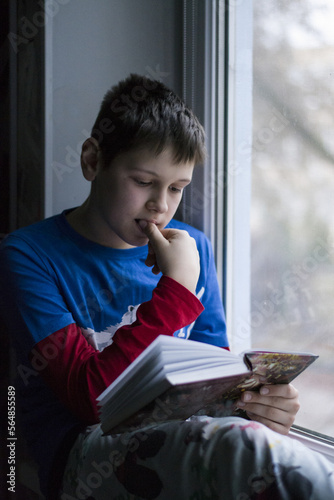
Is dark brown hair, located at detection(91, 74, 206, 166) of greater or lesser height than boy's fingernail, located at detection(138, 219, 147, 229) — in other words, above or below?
above

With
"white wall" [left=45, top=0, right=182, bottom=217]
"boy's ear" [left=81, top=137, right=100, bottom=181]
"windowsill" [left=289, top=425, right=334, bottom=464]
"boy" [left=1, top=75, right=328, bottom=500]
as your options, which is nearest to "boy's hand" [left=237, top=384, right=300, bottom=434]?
"boy" [left=1, top=75, right=328, bottom=500]

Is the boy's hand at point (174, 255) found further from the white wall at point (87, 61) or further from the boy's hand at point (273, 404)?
the white wall at point (87, 61)

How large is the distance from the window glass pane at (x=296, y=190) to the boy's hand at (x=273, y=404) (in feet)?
0.78

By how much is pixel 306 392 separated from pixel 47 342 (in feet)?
2.01

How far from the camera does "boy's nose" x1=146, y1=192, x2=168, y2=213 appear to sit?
36.4 inches

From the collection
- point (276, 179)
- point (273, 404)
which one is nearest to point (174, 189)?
point (276, 179)

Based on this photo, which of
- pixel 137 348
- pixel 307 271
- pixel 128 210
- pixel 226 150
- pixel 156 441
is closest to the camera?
pixel 156 441

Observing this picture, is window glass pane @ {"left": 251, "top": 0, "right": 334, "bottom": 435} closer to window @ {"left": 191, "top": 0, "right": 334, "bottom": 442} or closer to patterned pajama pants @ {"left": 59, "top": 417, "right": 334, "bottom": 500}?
window @ {"left": 191, "top": 0, "right": 334, "bottom": 442}

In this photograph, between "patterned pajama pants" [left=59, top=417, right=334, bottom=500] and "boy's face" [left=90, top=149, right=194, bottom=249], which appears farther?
"boy's face" [left=90, top=149, right=194, bottom=249]

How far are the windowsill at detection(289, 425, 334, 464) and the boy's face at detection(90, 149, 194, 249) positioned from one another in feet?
1.86

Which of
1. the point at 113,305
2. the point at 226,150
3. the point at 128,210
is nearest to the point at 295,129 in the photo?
the point at 226,150

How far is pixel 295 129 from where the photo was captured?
108 centimetres

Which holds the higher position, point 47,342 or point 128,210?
point 128,210

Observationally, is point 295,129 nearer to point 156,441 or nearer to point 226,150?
point 226,150
